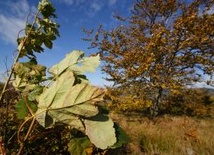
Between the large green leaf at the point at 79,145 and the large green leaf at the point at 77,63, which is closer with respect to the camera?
the large green leaf at the point at 79,145

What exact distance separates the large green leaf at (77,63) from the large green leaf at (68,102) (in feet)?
1.02

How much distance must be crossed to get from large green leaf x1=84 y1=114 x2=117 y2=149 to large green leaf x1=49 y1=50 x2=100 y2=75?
33cm

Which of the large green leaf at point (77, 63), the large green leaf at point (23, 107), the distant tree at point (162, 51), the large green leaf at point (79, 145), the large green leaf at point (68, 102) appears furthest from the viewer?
the distant tree at point (162, 51)

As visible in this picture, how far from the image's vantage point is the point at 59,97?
0.76m

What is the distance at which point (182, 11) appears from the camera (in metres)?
14.2

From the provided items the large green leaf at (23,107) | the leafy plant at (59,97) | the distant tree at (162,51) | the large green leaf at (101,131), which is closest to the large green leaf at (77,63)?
the leafy plant at (59,97)

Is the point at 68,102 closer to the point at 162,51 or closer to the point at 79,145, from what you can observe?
the point at 79,145

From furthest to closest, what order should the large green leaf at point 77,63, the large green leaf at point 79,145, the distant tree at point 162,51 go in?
1. the distant tree at point 162,51
2. the large green leaf at point 77,63
3. the large green leaf at point 79,145

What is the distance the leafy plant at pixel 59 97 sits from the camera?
0.74 meters

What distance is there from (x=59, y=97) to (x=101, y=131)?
160mm

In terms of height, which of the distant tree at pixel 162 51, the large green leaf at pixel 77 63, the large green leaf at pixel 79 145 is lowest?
the large green leaf at pixel 79 145

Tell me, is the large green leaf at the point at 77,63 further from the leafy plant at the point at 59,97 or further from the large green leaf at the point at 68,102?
the large green leaf at the point at 68,102

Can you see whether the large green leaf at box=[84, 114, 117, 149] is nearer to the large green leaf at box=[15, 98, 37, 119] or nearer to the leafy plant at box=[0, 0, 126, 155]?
the leafy plant at box=[0, 0, 126, 155]

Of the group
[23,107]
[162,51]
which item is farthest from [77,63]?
[162,51]
